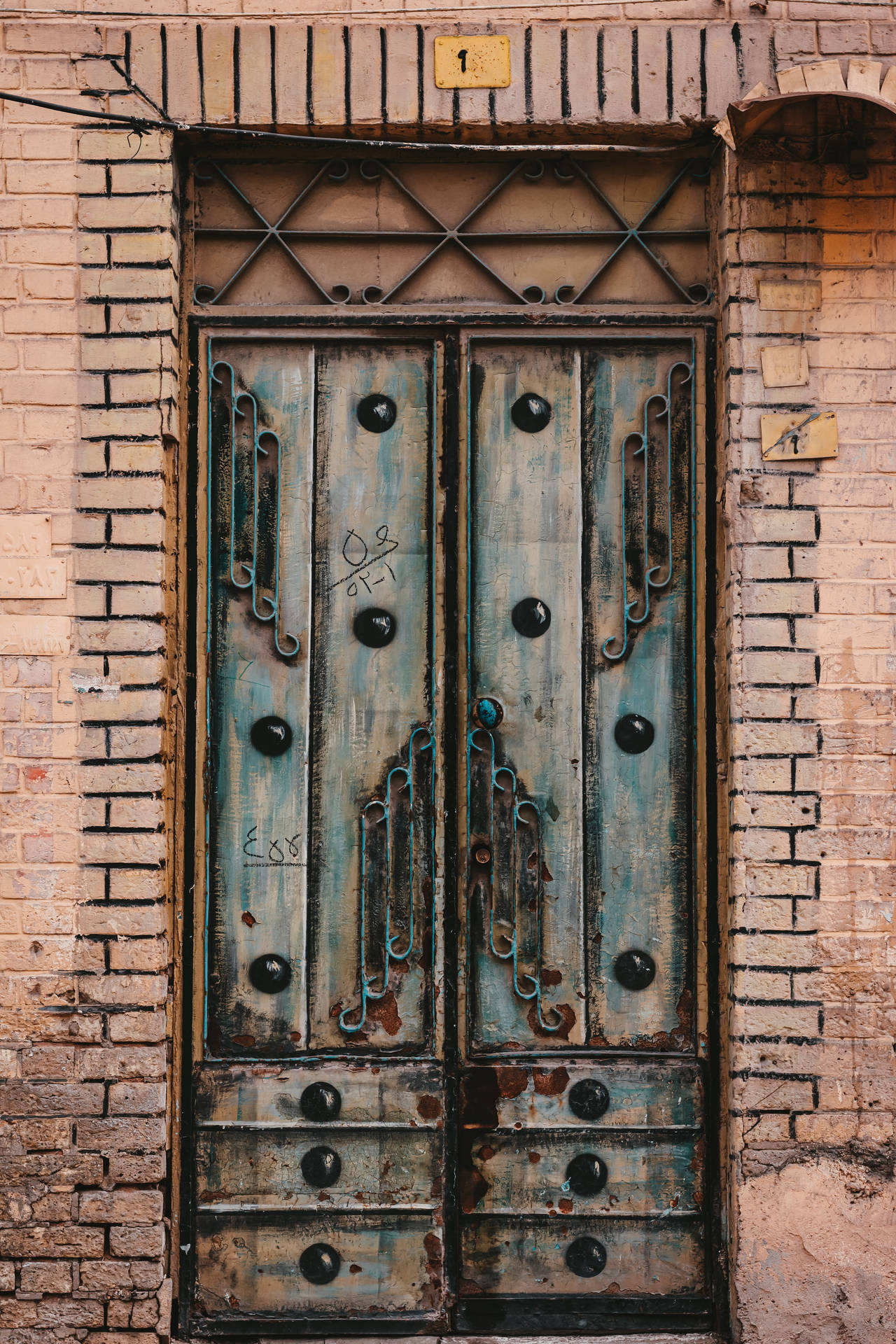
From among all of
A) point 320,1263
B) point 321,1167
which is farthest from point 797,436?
point 320,1263

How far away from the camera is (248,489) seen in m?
2.91

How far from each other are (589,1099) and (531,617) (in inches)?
52.5

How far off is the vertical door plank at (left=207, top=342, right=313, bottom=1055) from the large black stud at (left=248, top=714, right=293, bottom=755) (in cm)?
1

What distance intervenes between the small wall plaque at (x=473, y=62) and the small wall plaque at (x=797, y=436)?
1.17 meters

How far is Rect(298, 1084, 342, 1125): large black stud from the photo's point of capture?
2.80 metres

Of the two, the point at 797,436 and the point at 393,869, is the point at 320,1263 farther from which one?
the point at 797,436

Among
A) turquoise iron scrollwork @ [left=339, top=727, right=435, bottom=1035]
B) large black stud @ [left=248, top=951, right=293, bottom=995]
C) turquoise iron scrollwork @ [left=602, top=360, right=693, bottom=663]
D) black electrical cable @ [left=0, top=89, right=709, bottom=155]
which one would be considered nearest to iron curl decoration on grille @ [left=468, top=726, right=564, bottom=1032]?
turquoise iron scrollwork @ [left=339, top=727, right=435, bottom=1035]

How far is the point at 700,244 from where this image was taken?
2.93m

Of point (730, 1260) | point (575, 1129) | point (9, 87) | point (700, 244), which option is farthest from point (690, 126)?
point (730, 1260)

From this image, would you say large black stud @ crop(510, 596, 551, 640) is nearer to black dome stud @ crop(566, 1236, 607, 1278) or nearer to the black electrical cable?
the black electrical cable

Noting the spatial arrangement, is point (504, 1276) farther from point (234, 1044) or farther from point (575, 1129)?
point (234, 1044)

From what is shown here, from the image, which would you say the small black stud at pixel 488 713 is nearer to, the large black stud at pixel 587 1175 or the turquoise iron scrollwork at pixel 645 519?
the turquoise iron scrollwork at pixel 645 519

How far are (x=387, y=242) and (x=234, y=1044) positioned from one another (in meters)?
2.29

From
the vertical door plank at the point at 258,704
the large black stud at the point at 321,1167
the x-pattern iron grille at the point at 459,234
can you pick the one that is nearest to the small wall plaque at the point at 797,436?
the x-pattern iron grille at the point at 459,234
